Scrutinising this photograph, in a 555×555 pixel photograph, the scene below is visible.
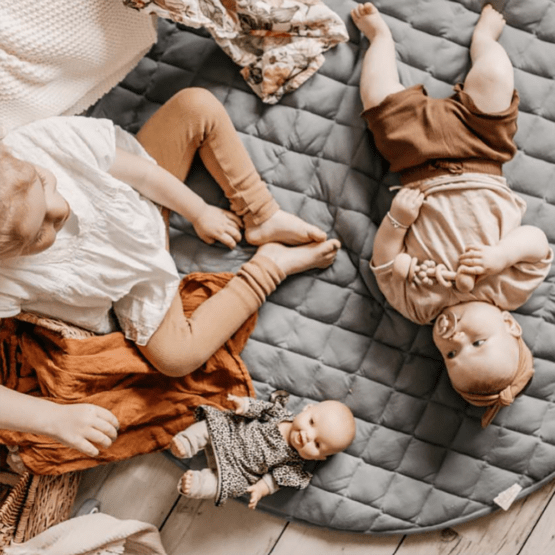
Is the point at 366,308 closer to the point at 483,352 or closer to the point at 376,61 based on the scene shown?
the point at 483,352

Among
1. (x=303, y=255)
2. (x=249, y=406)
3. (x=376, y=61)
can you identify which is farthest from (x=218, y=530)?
(x=376, y=61)

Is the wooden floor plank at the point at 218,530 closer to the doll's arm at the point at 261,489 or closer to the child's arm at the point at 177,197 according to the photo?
the doll's arm at the point at 261,489

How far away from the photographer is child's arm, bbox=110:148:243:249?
987 mm

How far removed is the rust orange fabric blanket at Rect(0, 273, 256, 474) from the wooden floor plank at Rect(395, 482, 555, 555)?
1.38ft

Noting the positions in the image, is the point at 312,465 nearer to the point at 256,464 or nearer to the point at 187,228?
the point at 256,464

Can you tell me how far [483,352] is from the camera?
0.94m

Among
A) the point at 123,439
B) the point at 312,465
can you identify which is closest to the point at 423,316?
the point at 312,465

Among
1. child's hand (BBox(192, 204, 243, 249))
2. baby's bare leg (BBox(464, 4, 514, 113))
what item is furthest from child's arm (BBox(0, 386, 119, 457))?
baby's bare leg (BBox(464, 4, 514, 113))

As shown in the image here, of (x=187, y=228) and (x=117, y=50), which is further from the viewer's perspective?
(x=187, y=228)

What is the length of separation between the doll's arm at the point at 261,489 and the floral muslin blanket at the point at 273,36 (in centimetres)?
65

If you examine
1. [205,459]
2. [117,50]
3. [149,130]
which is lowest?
[205,459]

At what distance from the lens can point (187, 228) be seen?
A: 112 centimetres

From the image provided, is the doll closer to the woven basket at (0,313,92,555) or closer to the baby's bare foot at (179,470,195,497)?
the baby's bare foot at (179,470,195,497)

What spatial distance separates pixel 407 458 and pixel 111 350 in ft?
1.78
